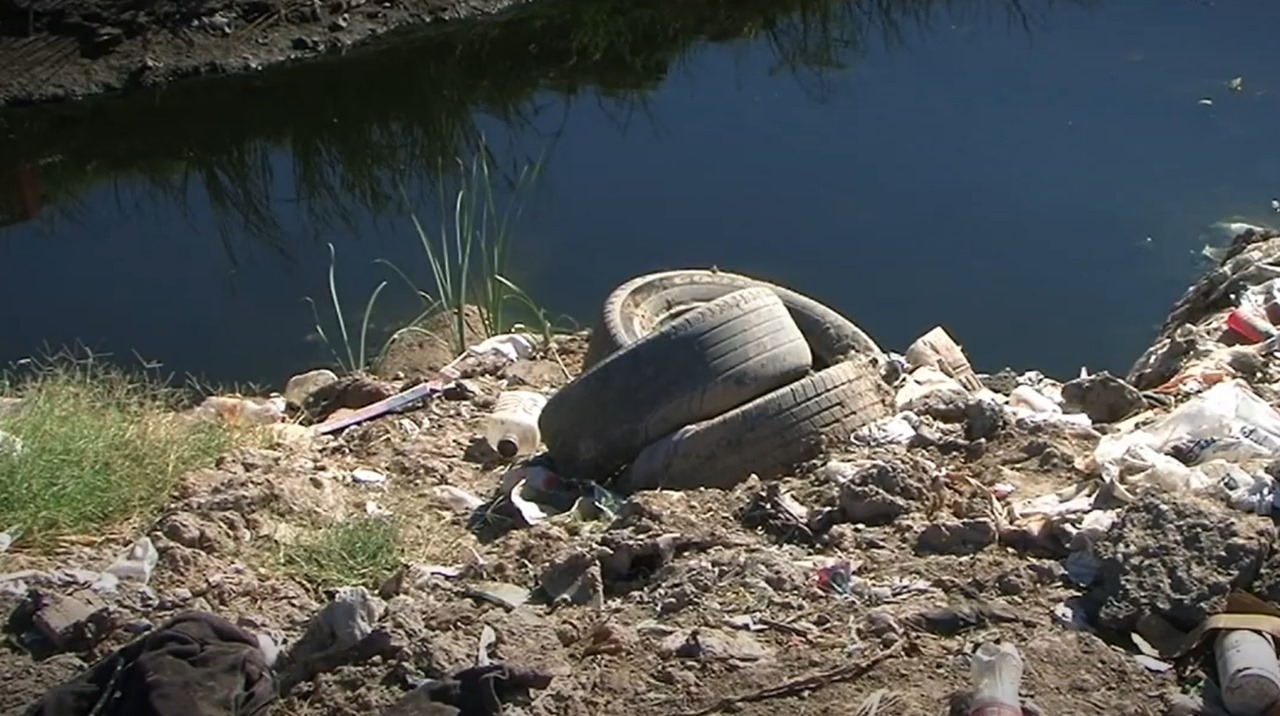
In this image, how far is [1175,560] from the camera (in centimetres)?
399

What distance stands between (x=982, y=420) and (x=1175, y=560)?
1.41 m

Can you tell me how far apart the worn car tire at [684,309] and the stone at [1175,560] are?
7.00 ft

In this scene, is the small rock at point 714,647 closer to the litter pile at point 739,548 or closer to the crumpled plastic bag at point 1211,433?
the litter pile at point 739,548

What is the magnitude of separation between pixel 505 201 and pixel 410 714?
6.55m

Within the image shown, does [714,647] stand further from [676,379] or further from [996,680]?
[676,379]

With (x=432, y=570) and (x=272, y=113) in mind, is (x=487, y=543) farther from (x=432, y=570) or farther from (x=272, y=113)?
(x=272, y=113)

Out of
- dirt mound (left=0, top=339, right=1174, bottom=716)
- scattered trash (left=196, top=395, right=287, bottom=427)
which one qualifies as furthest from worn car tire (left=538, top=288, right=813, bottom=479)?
scattered trash (left=196, top=395, right=287, bottom=427)

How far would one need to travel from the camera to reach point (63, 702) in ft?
12.1

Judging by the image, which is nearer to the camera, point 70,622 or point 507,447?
point 70,622

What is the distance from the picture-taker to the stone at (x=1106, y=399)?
5.65m

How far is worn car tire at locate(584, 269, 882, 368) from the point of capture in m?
6.27

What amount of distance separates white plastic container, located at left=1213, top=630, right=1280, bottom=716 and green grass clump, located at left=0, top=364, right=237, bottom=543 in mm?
2960

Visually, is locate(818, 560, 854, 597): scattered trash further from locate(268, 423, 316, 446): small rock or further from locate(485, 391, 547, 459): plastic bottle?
locate(268, 423, 316, 446): small rock

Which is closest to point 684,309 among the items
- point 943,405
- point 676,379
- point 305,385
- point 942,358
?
point 942,358
